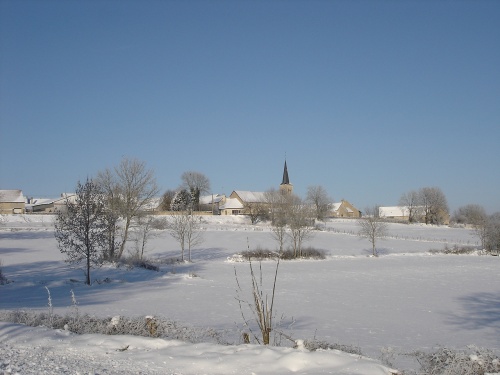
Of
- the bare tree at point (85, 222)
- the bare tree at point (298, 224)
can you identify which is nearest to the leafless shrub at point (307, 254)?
the bare tree at point (298, 224)

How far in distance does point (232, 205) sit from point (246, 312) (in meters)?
92.9

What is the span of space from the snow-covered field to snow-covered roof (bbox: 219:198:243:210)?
54.1 metres

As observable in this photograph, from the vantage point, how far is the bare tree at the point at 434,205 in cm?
10925

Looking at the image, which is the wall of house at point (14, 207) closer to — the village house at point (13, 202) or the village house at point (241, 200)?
the village house at point (13, 202)

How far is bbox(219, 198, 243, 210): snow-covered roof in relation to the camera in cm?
10981

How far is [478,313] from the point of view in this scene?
1867 centimetres

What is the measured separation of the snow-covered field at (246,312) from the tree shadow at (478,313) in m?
0.05

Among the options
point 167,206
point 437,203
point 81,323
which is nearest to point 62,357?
point 81,323

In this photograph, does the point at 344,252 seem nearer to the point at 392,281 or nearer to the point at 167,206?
the point at 392,281

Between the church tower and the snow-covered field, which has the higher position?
the church tower

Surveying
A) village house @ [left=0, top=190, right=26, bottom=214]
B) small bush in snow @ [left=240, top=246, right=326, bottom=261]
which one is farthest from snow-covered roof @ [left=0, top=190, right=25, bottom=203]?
small bush in snow @ [left=240, top=246, right=326, bottom=261]

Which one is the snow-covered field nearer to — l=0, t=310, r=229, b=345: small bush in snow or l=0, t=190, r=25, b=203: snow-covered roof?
l=0, t=310, r=229, b=345: small bush in snow

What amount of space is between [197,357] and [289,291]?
19025mm

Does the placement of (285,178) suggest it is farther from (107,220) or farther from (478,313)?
(478,313)
